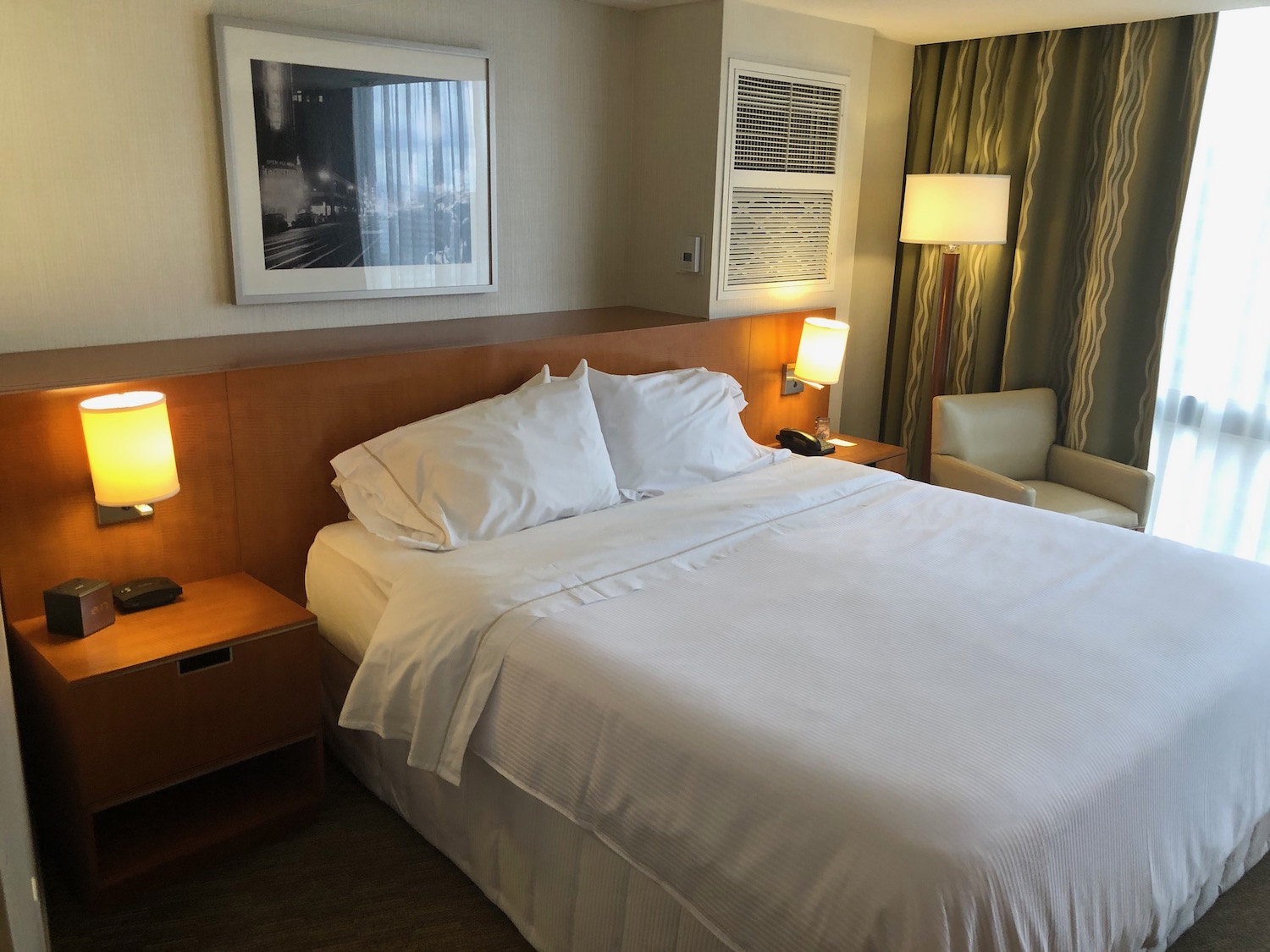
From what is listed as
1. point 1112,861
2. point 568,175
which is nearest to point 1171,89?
point 568,175

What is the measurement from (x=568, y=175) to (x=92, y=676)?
2326 mm

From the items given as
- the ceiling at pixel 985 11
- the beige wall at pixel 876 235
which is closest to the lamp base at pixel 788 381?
the beige wall at pixel 876 235

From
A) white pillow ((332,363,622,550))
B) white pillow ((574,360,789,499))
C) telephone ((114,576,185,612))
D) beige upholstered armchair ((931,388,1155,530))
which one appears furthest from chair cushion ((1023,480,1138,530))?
telephone ((114,576,185,612))

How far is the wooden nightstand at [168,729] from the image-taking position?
202 centimetres

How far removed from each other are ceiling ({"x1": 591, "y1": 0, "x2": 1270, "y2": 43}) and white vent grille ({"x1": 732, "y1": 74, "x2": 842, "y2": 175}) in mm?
269

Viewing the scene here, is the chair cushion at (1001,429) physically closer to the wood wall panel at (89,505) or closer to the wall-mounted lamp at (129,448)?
the wood wall panel at (89,505)

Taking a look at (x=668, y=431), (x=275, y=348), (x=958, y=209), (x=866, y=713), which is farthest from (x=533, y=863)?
(x=958, y=209)

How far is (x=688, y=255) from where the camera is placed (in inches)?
142

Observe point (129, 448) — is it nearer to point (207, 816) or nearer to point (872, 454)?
point (207, 816)

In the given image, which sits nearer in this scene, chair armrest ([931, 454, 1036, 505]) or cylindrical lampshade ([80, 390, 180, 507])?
cylindrical lampshade ([80, 390, 180, 507])

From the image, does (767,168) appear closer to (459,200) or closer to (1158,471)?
(459,200)

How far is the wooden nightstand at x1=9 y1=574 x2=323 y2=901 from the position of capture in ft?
6.63

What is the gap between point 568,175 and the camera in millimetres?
3508

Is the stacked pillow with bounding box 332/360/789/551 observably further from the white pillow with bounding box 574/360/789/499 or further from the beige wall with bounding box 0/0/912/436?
the beige wall with bounding box 0/0/912/436
